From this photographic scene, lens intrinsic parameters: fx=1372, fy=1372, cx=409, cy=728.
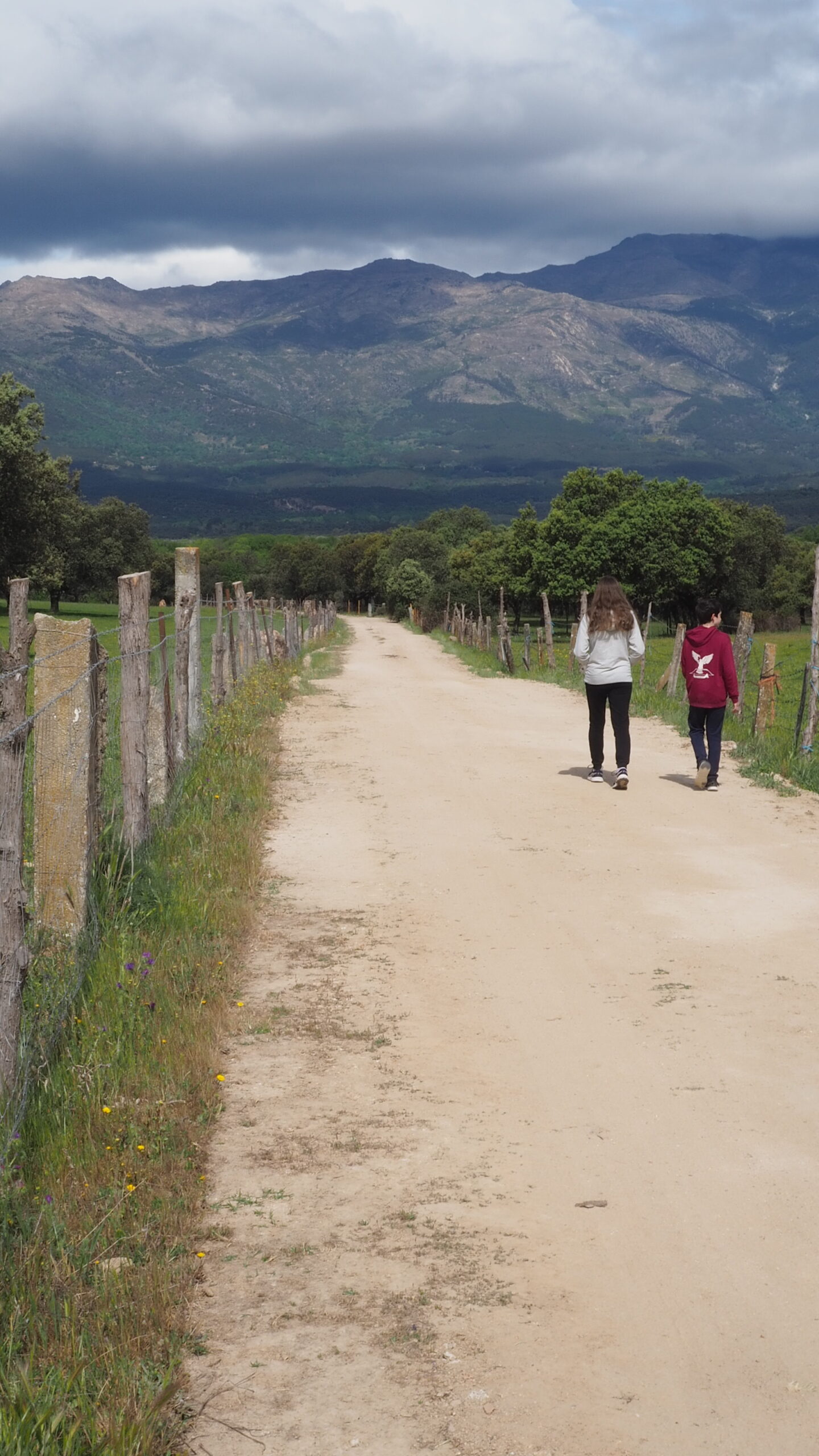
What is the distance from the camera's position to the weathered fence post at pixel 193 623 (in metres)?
14.4

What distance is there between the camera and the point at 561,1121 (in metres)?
5.54

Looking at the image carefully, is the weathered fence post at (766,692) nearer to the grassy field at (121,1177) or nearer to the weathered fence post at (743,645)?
the weathered fence post at (743,645)

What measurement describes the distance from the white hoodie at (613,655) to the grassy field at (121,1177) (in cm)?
613

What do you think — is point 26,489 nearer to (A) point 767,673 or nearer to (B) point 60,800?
(A) point 767,673

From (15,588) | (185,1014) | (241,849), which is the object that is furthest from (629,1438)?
(241,849)

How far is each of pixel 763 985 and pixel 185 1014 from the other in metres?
3.03

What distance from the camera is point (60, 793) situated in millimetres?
7059

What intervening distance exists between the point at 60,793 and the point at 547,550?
79.6 meters

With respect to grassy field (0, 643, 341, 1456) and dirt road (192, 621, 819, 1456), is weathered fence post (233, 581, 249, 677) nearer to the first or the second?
dirt road (192, 621, 819, 1456)

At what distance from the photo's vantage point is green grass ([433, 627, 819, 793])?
14.2 m

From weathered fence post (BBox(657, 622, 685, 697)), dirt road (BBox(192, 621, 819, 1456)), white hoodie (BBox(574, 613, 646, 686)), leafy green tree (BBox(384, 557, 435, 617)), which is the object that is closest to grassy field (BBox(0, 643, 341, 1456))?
dirt road (BBox(192, 621, 819, 1456))

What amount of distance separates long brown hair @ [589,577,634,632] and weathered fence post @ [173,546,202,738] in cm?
410

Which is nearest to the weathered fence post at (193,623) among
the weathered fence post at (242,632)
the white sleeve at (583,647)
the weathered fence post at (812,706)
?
the white sleeve at (583,647)

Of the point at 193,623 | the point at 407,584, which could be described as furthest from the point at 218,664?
the point at 407,584
